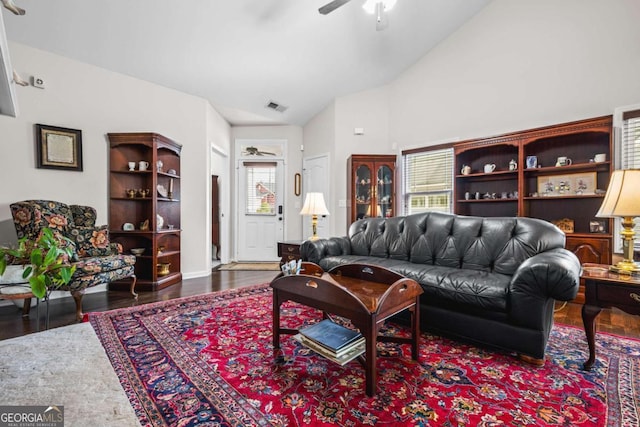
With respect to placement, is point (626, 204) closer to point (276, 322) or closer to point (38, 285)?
point (276, 322)

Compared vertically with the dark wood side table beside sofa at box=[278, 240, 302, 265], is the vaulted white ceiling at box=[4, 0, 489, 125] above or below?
above

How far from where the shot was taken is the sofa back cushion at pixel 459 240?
238cm

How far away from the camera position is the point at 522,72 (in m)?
3.75

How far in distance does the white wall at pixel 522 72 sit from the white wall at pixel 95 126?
3312 millimetres

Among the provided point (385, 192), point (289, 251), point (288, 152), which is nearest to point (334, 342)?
point (289, 251)

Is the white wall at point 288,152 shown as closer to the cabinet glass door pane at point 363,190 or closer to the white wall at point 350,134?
the white wall at point 350,134

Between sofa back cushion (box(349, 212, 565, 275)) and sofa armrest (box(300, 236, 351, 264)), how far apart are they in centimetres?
16

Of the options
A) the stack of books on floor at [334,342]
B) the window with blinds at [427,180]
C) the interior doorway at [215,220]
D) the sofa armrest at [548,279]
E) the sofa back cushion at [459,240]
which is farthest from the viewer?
the interior doorway at [215,220]

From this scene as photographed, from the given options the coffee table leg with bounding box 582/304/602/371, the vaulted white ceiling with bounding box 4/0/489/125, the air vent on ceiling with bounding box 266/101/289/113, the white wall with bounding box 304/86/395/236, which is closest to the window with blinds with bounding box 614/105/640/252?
the coffee table leg with bounding box 582/304/602/371

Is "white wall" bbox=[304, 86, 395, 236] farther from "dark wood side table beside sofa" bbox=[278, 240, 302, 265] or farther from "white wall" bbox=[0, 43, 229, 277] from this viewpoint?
"white wall" bbox=[0, 43, 229, 277]

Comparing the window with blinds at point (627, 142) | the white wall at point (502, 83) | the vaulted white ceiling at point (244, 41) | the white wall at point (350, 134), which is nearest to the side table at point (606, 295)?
the window with blinds at point (627, 142)

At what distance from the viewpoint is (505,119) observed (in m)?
3.90

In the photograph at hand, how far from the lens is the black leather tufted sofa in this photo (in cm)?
182

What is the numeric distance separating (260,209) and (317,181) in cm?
134
